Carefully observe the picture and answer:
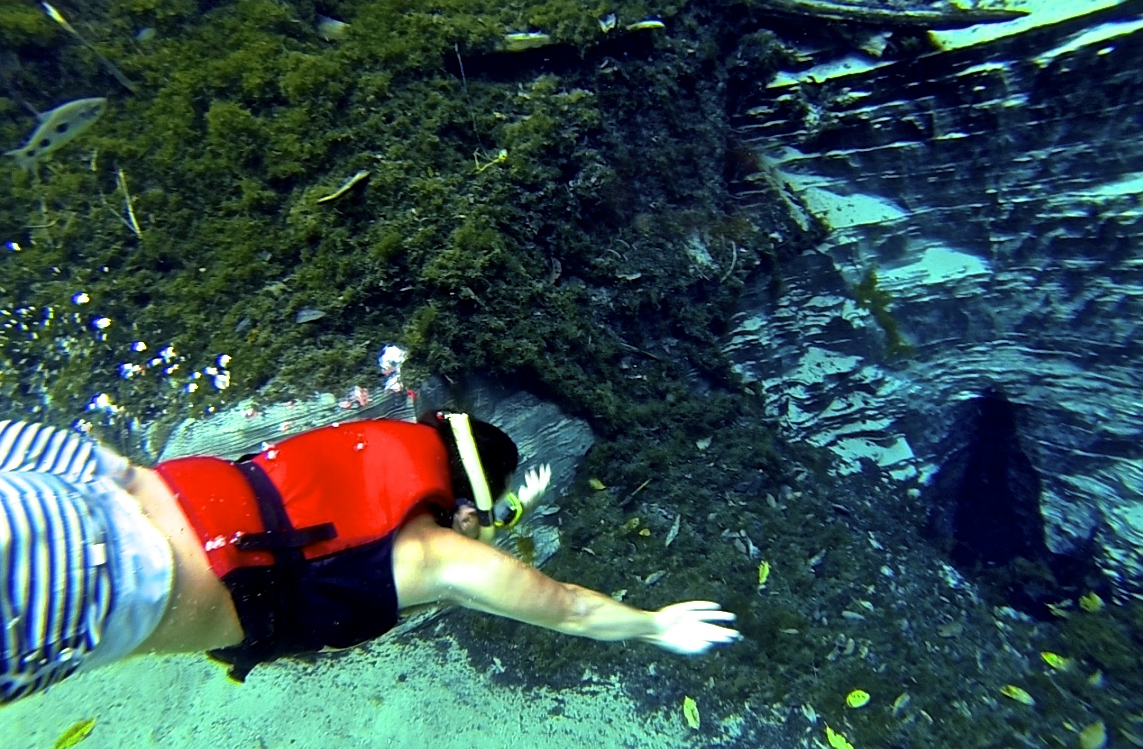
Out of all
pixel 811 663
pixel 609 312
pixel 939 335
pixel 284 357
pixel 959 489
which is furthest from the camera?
pixel 959 489

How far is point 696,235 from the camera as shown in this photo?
4.34m

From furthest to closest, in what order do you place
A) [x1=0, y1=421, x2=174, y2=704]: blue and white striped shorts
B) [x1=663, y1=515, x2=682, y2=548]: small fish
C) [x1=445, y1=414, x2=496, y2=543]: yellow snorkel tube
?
[x1=663, y1=515, x2=682, y2=548]: small fish → [x1=445, y1=414, x2=496, y2=543]: yellow snorkel tube → [x1=0, y1=421, x2=174, y2=704]: blue and white striped shorts

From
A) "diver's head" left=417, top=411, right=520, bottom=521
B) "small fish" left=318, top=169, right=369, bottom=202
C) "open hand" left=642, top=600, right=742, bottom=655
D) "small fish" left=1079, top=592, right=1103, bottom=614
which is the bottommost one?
"small fish" left=1079, top=592, right=1103, bottom=614

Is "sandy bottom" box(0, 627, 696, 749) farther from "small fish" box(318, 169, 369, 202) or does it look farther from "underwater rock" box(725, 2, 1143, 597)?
"underwater rock" box(725, 2, 1143, 597)

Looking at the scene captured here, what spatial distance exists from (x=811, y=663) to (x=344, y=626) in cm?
256

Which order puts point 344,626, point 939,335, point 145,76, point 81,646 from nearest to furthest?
point 81,646 < point 344,626 < point 145,76 < point 939,335

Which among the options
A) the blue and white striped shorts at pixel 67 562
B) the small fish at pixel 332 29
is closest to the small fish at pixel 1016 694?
the blue and white striped shorts at pixel 67 562

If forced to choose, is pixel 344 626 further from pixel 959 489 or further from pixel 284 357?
pixel 959 489

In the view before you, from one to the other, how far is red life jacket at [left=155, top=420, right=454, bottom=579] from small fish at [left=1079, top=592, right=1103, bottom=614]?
4.75 m

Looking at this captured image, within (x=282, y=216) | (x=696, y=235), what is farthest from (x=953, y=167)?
(x=282, y=216)

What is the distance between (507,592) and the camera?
6.69ft

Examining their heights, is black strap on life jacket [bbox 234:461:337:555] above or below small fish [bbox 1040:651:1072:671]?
above

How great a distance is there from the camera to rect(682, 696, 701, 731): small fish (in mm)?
3086

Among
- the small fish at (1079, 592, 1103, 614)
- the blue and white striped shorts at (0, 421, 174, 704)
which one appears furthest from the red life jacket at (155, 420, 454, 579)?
→ the small fish at (1079, 592, 1103, 614)
